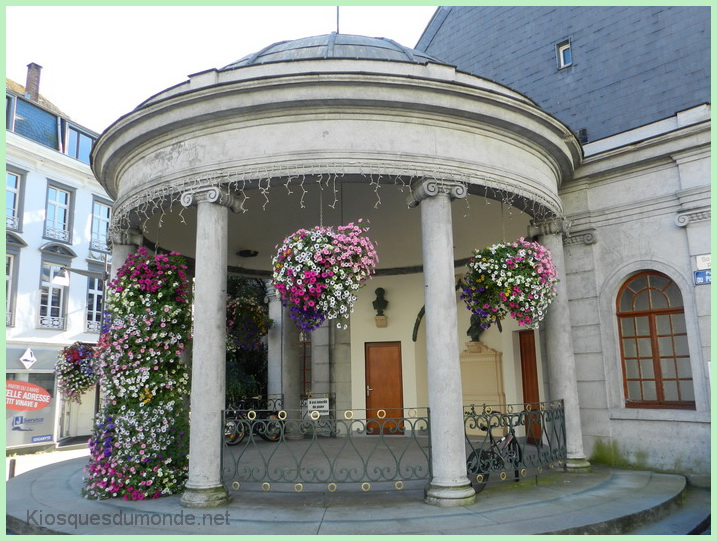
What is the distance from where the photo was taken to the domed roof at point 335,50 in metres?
8.25

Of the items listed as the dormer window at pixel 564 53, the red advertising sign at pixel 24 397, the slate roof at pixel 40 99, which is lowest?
the red advertising sign at pixel 24 397

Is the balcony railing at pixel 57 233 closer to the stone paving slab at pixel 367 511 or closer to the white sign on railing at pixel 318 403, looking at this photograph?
the white sign on railing at pixel 318 403

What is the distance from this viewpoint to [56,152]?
18266 mm

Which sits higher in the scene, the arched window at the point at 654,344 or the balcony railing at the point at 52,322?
the balcony railing at the point at 52,322

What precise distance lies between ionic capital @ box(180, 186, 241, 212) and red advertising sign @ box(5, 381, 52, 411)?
7979 mm

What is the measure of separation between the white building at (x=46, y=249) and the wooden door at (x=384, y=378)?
8358 millimetres

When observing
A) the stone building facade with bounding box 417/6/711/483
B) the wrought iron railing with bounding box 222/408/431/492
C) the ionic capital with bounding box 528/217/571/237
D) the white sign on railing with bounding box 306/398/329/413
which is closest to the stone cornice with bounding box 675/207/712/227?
the stone building facade with bounding box 417/6/711/483

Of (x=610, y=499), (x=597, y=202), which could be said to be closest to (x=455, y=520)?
(x=610, y=499)

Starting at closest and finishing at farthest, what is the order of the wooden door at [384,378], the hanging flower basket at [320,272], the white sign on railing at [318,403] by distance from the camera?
the hanging flower basket at [320,272]
the white sign on railing at [318,403]
the wooden door at [384,378]

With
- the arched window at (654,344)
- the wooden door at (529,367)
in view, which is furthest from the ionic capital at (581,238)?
the wooden door at (529,367)

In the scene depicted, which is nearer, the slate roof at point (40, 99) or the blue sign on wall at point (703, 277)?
the blue sign on wall at point (703, 277)

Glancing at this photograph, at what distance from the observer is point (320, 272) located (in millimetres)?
5906

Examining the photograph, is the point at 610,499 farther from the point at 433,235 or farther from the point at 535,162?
the point at 535,162

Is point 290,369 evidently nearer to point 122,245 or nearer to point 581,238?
point 122,245
